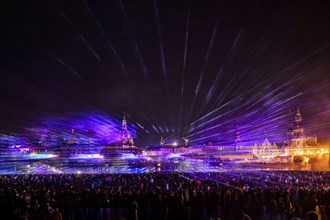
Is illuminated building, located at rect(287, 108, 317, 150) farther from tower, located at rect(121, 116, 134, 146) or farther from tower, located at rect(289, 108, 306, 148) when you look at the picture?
tower, located at rect(121, 116, 134, 146)

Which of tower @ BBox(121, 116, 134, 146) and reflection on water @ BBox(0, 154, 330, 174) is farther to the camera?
tower @ BBox(121, 116, 134, 146)

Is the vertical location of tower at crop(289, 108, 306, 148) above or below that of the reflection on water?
above

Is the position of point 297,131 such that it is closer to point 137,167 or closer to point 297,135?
point 297,135

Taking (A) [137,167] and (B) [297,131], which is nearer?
(A) [137,167]

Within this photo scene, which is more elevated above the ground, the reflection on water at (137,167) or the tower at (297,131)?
the tower at (297,131)

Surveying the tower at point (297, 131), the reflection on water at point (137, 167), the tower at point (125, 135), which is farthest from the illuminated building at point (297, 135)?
the tower at point (125, 135)

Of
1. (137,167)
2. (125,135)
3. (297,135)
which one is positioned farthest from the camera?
(125,135)

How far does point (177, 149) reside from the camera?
133 meters

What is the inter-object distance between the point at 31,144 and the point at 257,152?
3491 inches

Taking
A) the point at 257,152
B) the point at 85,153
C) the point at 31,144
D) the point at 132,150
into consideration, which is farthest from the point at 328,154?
the point at 31,144

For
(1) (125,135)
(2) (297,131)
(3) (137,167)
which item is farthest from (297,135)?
(3) (137,167)

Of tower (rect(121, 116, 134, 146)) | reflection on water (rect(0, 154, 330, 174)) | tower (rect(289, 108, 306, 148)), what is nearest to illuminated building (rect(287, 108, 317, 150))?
tower (rect(289, 108, 306, 148))

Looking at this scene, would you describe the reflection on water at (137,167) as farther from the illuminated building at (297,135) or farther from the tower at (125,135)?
the tower at (125,135)

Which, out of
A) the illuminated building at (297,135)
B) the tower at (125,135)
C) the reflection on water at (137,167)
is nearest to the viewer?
the reflection on water at (137,167)
